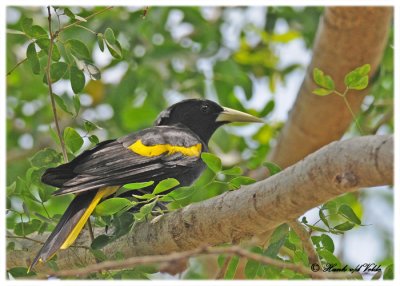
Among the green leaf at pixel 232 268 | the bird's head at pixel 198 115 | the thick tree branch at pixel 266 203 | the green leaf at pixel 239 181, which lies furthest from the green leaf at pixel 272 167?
the bird's head at pixel 198 115

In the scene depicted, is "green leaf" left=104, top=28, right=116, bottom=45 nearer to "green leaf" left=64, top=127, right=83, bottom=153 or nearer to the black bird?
"green leaf" left=64, top=127, right=83, bottom=153

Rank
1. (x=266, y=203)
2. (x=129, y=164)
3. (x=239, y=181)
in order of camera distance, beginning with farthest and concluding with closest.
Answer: (x=129, y=164) < (x=239, y=181) < (x=266, y=203)

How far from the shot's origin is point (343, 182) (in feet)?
7.50

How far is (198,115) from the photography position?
452 centimetres

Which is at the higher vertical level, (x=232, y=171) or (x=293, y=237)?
(x=232, y=171)

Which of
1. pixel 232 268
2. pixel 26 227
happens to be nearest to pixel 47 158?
pixel 26 227

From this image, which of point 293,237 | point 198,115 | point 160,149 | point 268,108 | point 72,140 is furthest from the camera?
point 268,108

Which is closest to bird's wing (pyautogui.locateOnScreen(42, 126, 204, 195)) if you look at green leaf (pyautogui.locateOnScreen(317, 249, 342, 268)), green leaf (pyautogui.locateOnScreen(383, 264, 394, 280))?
green leaf (pyautogui.locateOnScreen(317, 249, 342, 268))

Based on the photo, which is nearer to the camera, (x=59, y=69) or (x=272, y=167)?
(x=272, y=167)

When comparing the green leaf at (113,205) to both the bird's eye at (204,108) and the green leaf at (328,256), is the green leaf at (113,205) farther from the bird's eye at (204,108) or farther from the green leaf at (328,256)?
the bird's eye at (204,108)

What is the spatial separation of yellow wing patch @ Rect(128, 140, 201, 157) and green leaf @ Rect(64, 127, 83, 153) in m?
0.36

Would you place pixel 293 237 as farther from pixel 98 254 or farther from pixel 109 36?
pixel 109 36

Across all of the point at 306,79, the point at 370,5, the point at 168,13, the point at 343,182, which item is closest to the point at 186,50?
the point at 168,13

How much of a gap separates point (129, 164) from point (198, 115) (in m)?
1.12
